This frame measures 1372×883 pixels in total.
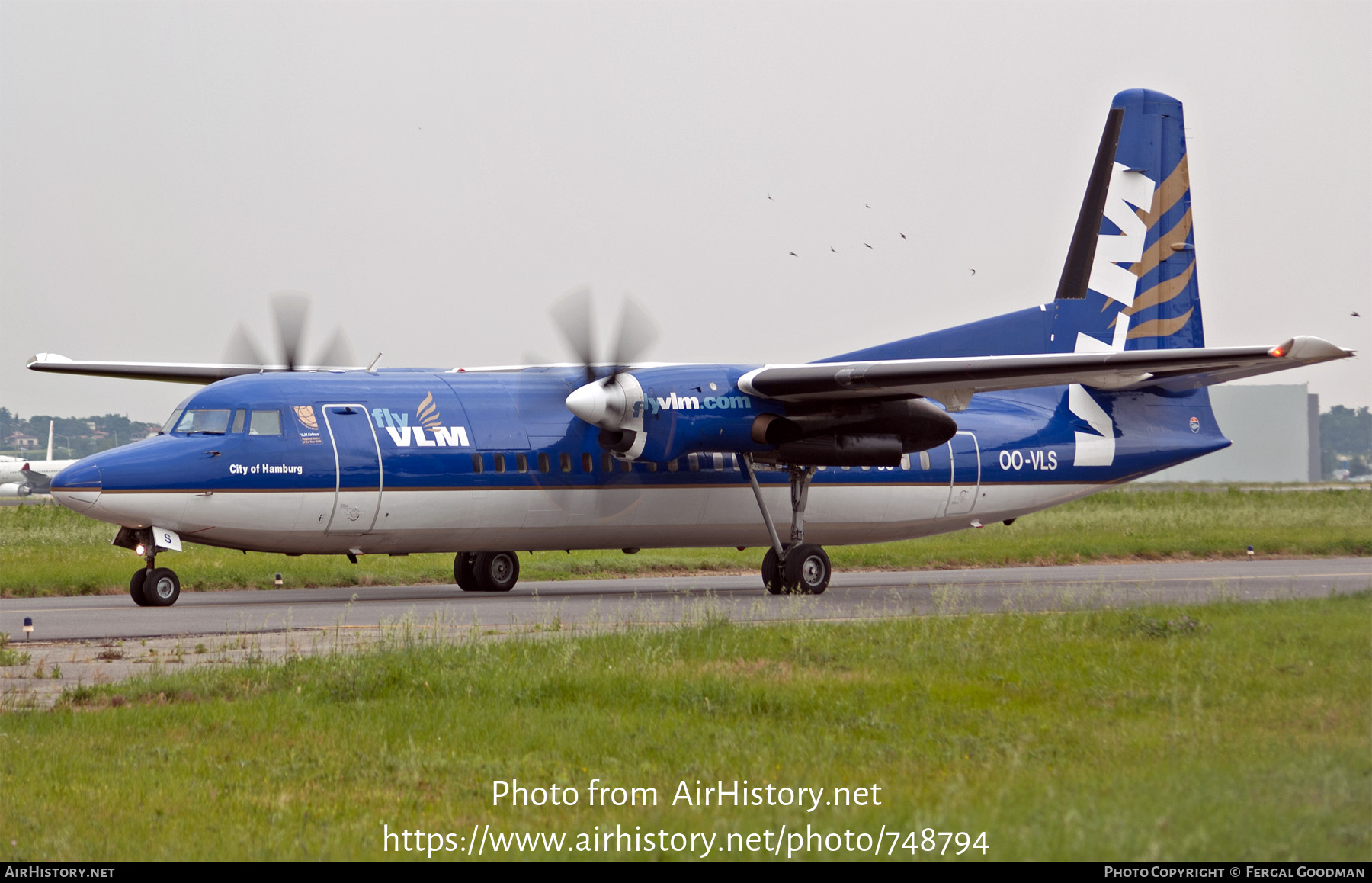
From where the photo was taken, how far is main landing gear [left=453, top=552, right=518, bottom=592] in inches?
933

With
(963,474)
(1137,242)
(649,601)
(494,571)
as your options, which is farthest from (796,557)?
(1137,242)

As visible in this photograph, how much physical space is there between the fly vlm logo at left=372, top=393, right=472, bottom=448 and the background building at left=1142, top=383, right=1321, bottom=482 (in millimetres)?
128116

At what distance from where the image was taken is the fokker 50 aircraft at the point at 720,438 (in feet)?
64.3

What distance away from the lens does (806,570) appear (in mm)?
22359

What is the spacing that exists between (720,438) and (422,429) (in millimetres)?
4690

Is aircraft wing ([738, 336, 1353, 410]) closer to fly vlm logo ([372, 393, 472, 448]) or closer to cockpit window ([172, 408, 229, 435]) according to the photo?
fly vlm logo ([372, 393, 472, 448])

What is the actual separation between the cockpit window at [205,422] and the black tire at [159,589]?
209cm

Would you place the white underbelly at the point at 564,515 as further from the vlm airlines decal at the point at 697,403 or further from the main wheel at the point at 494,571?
the vlm airlines decal at the point at 697,403

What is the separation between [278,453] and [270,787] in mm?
12082

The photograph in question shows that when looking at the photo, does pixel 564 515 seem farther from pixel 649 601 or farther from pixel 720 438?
pixel 720 438

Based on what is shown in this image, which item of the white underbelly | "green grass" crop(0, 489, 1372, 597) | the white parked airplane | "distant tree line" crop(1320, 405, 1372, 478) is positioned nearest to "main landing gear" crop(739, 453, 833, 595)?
the white underbelly

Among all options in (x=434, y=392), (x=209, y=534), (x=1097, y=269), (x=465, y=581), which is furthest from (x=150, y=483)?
(x=1097, y=269)

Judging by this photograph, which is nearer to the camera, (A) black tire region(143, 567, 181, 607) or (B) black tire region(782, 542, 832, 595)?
(A) black tire region(143, 567, 181, 607)

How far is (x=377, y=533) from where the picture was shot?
20406 millimetres
